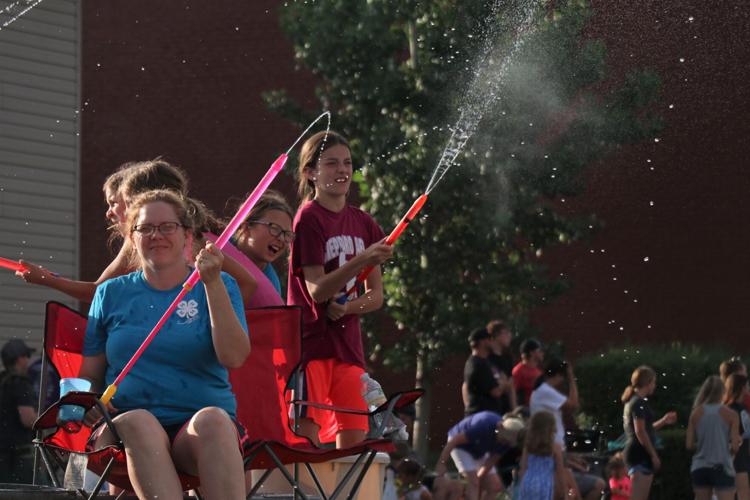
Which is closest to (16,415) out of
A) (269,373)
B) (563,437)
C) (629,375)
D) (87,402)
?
(563,437)

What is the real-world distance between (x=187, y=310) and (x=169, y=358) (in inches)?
6.1

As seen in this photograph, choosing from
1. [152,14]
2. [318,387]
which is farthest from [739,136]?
[318,387]

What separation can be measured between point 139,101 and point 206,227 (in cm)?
1598

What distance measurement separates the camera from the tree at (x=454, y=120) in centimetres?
1477

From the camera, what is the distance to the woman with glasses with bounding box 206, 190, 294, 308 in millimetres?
5629

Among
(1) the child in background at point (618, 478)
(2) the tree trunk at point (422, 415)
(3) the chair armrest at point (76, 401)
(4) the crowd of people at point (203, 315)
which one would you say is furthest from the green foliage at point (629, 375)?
(3) the chair armrest at point (76, 401)

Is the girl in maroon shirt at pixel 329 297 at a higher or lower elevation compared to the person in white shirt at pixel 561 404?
higher

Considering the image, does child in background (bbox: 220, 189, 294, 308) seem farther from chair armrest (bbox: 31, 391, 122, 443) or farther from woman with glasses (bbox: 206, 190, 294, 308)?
chair armrest (bbox: 31, 391, 122, 443)

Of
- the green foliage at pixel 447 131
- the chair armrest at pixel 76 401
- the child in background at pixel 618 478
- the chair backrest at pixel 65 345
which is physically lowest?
the child in background at pixel 618 478

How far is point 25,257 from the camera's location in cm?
1484

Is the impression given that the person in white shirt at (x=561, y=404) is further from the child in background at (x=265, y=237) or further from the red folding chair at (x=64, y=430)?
the red folding chair at (x=64, y=430)

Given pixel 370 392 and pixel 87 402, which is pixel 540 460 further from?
pixel 87 402

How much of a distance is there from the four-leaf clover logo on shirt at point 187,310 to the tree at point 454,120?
33.6 feet

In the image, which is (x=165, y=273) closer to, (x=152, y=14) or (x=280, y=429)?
(x=280, y=429)
